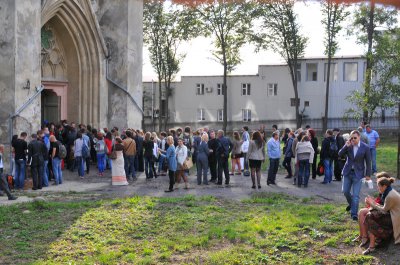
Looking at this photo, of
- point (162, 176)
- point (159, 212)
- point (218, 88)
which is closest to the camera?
point (159, 212)

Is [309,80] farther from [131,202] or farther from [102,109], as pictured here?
[131,202]

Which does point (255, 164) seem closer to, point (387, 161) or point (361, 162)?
point (361, 162)

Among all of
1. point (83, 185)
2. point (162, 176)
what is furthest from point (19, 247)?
point (162, 176)

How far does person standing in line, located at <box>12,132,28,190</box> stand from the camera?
57.9 ft

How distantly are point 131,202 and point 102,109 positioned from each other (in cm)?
1394

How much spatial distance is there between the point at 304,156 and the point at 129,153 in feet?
20.1

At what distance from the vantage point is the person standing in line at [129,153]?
19.5 meters

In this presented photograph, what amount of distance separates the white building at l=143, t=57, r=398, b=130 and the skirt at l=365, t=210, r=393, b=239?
1738 inches

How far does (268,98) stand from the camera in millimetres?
60531

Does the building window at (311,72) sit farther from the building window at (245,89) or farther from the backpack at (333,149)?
the backpack at (333,149)

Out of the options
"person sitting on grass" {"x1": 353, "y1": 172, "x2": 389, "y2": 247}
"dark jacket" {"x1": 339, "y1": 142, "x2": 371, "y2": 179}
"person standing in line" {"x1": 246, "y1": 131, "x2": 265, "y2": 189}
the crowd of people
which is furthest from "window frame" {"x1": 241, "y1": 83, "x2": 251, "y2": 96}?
"person sitting on grass" {"x1": 353, "y1": 172, "x2": 389, "y2": 247}

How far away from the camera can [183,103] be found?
64.1 m

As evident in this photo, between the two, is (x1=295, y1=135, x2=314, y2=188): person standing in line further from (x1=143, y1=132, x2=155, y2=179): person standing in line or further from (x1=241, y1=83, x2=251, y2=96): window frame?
(x1=241, y1=83, x2=251, y2=96): window frame

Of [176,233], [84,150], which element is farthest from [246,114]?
[176,233]
